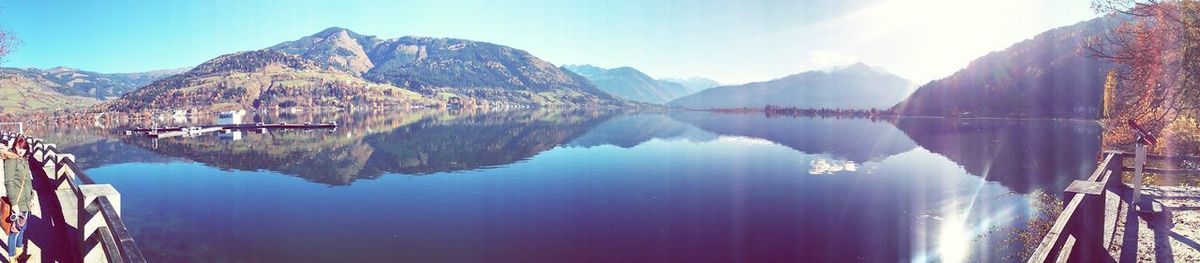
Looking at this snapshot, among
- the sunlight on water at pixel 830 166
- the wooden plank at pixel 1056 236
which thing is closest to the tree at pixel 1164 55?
the sunlight on water at pixel 830 166

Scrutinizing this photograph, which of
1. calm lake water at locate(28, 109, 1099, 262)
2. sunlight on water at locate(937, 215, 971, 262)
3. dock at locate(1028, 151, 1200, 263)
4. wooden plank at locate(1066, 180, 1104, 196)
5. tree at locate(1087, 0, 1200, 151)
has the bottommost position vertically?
sunlight on water at locate(937, 215, 971, 262)

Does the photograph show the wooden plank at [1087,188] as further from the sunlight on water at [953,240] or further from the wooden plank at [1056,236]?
the sunlight on water at [953,240]

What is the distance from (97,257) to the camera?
9.20m

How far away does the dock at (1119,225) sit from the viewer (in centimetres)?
922

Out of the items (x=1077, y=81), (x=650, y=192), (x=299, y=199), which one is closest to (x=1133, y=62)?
(x=650, y=192)

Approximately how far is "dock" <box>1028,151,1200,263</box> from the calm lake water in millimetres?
4885

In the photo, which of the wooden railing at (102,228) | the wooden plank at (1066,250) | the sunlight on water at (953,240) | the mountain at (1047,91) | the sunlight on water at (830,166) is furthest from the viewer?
the mountain at (1047,91)

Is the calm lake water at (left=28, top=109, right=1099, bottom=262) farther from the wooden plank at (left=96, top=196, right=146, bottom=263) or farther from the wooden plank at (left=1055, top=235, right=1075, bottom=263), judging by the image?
the wooden plank at (left=1055, top=235, right=1075, bottom=263)

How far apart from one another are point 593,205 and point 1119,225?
22.1 metres

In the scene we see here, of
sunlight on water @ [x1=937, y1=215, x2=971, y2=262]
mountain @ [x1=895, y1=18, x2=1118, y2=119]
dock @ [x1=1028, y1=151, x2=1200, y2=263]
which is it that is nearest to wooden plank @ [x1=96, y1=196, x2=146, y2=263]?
dock @ [x1=1028, y1=151, x2=1200, y2=263]

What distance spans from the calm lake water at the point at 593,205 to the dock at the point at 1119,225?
4885mm

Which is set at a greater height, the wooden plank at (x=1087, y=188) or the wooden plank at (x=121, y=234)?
the wooden plank at (x=1087, y=188)

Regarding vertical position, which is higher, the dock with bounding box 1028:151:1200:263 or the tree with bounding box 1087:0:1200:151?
the tree with bounding box 1087:0:1200:151

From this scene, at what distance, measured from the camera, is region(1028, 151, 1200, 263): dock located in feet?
30.2
